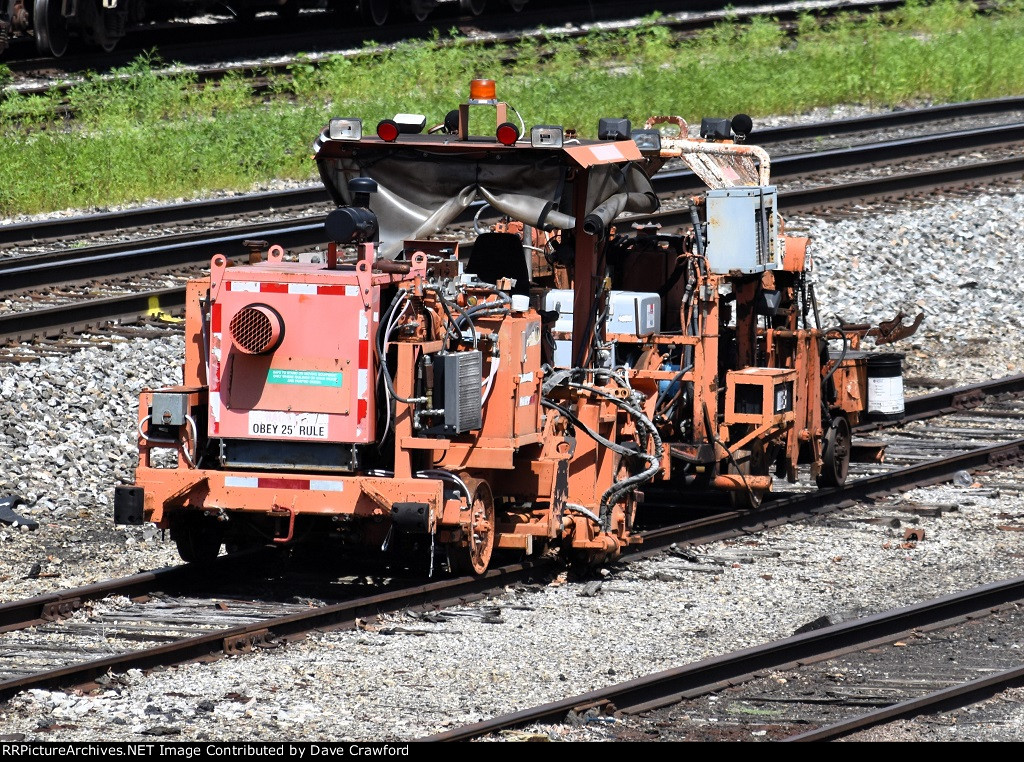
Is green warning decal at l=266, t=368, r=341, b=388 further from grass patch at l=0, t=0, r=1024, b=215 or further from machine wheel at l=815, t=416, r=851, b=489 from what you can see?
grass patch at l=0, t=0, r=1024, b=215

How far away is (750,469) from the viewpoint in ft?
40.5

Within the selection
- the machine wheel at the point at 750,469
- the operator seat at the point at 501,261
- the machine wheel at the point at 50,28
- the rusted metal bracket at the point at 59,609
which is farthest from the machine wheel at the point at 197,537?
the machine wheel at the point at 50,28

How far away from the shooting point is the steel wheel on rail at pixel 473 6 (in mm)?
29375

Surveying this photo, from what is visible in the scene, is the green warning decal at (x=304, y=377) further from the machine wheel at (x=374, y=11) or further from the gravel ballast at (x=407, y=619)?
the machine wheel at (x=374, y=11)

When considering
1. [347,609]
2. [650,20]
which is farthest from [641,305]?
[650,20]

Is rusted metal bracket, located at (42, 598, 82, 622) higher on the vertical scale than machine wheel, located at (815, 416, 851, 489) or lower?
lower

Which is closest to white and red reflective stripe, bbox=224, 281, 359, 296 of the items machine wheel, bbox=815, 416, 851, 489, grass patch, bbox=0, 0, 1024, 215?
machine wheel, bbox=815, 416, 851, 489

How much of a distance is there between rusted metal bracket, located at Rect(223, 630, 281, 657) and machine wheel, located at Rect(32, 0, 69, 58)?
1684cm

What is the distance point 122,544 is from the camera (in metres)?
11.1

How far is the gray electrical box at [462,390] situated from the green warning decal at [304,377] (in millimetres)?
560

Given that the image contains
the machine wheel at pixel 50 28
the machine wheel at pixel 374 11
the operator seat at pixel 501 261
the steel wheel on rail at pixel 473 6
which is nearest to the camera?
the operator seat at pixel 501 261

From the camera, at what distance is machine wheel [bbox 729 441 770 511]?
1218 centimetres

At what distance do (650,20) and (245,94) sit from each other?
8812 mm

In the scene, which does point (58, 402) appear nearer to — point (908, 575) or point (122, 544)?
point (122, 544)
